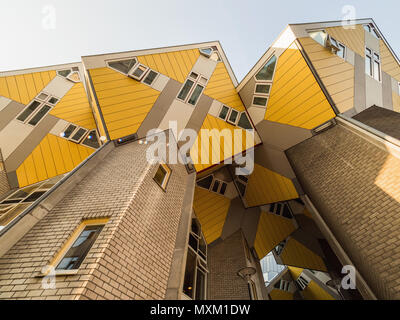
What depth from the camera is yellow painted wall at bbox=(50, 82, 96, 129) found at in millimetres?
10516

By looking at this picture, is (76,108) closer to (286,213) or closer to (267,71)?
(267,71)

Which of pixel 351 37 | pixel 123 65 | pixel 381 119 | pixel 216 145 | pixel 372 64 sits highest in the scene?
pixel 351 37

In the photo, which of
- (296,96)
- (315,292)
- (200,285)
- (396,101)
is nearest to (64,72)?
(296,96)

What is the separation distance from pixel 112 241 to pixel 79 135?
30.5ft

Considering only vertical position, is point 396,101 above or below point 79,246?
above

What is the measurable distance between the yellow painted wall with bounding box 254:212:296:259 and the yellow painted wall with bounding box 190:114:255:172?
23.2ft

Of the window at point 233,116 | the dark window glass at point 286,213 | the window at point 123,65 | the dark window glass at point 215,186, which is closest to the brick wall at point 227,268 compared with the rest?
the dark window glass at point 215,186

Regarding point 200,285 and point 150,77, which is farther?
point 150,77

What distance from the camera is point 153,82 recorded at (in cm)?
927

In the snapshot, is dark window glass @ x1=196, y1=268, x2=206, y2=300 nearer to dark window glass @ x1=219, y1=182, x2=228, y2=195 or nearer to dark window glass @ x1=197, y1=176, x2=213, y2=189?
dark window glass @ x1=197, y1=176, x2=213, y2=189

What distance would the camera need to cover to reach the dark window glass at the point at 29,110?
9425 mm

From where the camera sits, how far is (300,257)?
15039 mm

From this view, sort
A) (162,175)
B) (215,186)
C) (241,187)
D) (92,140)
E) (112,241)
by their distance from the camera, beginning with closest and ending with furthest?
1. (112,241)
2. (162,175)
3. (92,140)
4. (215,186)
5. (241,187)
